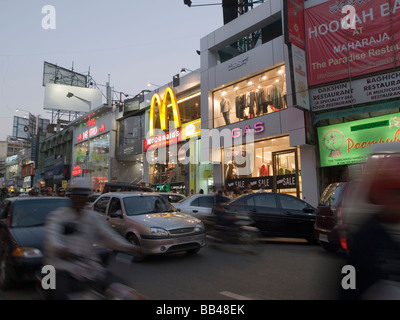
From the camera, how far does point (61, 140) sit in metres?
52.4

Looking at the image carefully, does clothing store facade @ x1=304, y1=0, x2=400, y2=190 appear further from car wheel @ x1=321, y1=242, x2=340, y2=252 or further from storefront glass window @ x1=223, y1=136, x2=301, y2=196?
car wheel @ x1=321, y1=242, x2=340, y2=252

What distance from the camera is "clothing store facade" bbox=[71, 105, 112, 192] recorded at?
36.3m

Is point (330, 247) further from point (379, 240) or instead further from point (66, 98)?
point (66, 98)

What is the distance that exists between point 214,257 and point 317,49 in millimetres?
12621

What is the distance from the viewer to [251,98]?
64.5ft

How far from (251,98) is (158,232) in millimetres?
14455

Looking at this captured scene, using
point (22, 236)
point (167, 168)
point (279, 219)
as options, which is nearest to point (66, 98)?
point (167, 168)

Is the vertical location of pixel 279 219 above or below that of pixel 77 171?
below

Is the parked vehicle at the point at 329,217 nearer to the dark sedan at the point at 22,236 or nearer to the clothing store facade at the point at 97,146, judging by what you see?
the dark sedan at the point at 22,236

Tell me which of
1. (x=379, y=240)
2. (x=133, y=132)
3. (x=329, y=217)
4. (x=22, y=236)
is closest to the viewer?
(x=379, y=240)

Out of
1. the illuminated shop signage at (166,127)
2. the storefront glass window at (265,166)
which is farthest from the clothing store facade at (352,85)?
the illuminated shop signage at (166,127)

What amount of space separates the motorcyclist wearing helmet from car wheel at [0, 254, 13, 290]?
4.85m

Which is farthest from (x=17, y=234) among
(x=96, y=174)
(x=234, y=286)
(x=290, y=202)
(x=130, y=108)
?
(x=96, y=174)

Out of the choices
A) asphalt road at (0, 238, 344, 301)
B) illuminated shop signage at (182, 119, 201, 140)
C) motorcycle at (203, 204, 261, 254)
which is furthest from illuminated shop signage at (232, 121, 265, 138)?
motorcycle at (203, 204, 261, 254)
